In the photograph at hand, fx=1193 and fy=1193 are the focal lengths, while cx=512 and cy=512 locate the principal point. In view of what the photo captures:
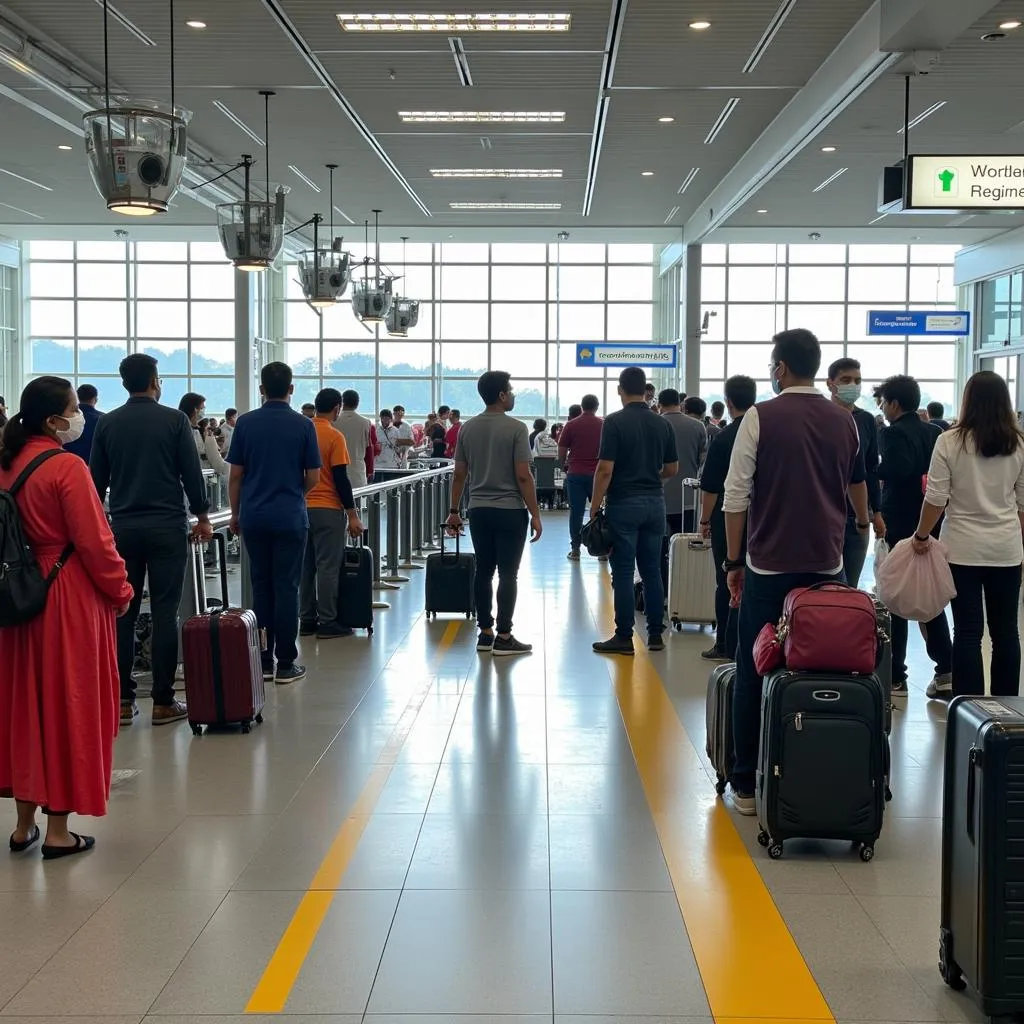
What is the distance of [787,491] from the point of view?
4344mm

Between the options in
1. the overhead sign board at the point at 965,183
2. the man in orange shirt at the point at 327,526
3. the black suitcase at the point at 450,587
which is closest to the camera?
the man in orange shirt at the point at 327,526

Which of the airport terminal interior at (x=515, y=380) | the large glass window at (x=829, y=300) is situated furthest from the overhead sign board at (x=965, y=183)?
the large glass window at (x=829, y=300)

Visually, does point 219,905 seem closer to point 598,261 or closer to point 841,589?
point 841,589

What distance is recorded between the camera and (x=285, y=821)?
4.52 metres

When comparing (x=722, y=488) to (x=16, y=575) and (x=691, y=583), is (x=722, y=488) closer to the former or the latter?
(x=691, y=583)

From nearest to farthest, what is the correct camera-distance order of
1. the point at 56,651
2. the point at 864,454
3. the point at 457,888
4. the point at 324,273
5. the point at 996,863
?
the point at 996,863, the point at 457,888, the point at 56,651, the point at 864,454, the point at 324,273

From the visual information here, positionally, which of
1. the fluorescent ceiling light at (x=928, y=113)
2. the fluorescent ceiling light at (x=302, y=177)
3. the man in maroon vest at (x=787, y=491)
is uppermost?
the fluorescent ceiling light at (x=302, y=177)

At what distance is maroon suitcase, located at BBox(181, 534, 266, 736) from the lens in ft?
19.1

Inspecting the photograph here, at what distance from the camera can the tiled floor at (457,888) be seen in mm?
3064

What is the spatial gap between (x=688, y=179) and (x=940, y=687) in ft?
42.0

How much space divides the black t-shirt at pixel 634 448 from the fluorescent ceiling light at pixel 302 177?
10.6 meters

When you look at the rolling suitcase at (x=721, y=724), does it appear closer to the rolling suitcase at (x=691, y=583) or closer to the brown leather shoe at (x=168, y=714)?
the brown leather shoe at (x=168, y=714)

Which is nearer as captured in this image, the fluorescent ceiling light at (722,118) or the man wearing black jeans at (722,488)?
the man wearing black jeans at (722,488)

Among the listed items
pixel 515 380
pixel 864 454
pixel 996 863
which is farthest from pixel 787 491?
pixel 515 380
